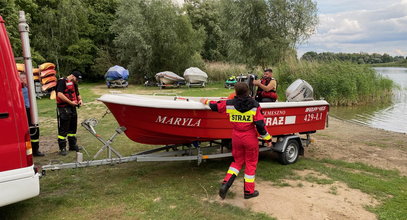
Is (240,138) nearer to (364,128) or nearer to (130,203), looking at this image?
(130,203)

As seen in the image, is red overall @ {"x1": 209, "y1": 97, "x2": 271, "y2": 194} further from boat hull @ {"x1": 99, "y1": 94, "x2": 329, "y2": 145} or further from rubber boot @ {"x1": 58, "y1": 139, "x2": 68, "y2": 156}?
rubber boot @ {"x1": 58, "y1": 139, "x2": 68, "y2": 156}

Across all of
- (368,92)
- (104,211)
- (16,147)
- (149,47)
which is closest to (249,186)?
(104,211)

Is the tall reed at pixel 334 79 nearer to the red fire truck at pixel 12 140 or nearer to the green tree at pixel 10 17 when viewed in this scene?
the red fire truck at pixel 12 140

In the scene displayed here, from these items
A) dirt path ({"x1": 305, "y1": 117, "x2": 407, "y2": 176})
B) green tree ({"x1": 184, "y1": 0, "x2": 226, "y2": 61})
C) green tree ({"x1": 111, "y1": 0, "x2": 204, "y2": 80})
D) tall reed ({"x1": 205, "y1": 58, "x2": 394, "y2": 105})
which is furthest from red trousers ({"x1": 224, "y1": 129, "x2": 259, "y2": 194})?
green tree ({"x1": 184, "y1": 0, "x2": 226, "y2": 61})

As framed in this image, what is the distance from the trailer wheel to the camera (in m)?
5.71

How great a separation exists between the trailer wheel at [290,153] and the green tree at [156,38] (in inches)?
883

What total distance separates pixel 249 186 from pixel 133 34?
24.2m

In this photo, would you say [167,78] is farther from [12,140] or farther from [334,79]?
[12,140]

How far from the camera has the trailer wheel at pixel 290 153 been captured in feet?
18.7

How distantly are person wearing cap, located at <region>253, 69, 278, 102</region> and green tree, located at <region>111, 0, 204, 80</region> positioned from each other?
21813 mm

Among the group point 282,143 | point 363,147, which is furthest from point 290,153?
point 363,147

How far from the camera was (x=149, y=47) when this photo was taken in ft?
87.9

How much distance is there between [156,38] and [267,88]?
899 inches

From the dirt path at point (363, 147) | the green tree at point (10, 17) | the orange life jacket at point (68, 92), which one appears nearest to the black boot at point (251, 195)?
the dirt path at point (363, 147)
